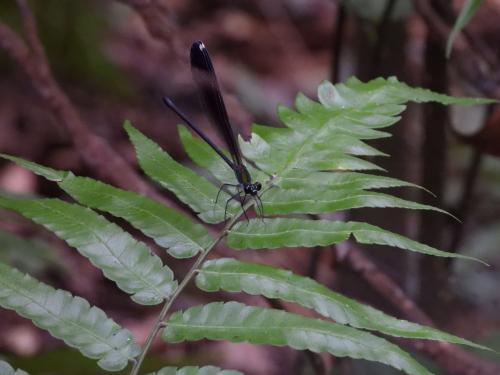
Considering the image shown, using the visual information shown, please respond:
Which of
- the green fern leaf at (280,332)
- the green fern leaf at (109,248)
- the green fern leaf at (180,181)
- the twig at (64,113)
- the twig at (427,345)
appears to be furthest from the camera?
the twig at (64,113)

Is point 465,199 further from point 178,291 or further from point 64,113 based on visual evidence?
point 178,291

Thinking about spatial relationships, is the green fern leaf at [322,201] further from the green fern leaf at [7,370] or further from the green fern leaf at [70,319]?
the green fern leaf at [7,370]

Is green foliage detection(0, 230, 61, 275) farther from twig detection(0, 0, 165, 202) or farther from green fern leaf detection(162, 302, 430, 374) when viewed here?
green fern leaf detection(162, 302, 430, 374)

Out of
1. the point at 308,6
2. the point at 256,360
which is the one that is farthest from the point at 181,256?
the point at 308,6

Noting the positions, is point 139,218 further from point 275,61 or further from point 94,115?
point 275,61

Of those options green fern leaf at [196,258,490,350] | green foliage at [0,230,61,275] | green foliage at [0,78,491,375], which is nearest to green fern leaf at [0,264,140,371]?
green foliage at [0,78,491,375]

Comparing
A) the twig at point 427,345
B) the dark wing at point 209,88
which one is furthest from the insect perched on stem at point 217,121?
the twig at point 427,345
